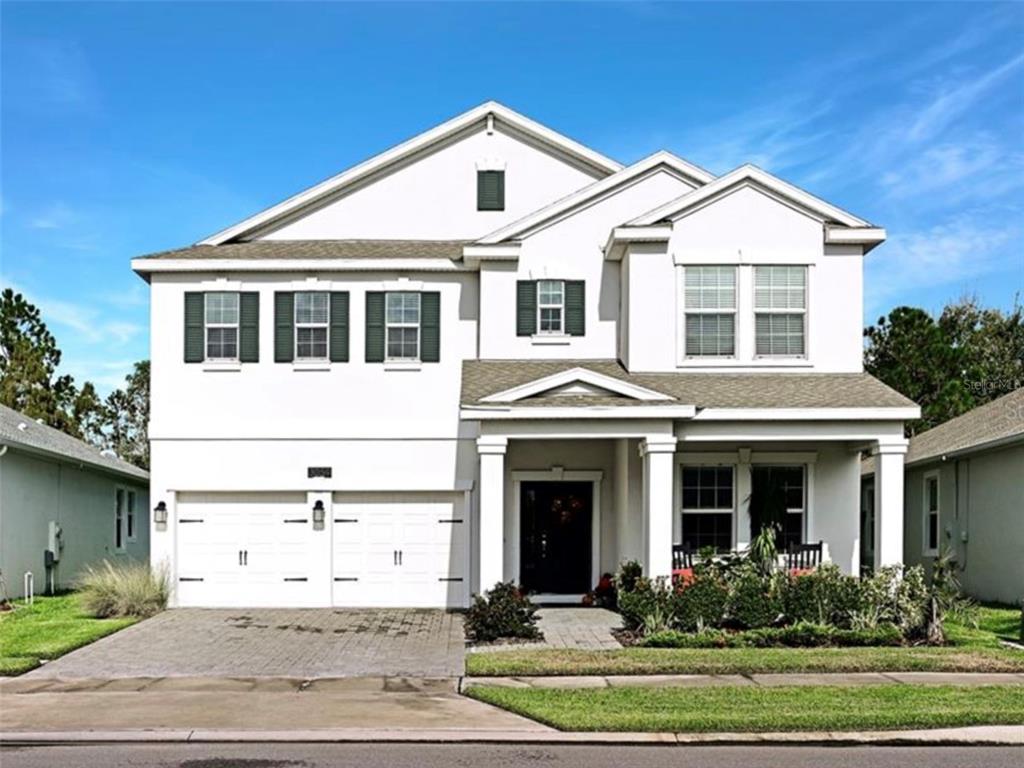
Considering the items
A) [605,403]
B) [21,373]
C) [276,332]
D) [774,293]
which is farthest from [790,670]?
[21,373]

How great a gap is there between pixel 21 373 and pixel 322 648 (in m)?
25.7

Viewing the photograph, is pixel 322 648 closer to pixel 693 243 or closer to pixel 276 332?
pixel 276 332

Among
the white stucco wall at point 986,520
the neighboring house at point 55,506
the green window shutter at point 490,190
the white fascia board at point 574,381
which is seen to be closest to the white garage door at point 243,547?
the neighboring house at point 55,506

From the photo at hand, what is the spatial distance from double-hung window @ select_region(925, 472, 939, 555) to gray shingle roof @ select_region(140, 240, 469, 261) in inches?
469

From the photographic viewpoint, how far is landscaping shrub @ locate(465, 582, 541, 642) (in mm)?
16531

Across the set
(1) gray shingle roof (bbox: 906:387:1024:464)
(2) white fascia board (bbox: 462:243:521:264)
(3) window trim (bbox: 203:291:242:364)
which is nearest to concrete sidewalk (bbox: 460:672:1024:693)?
(1) gray shingle roof (bbox: 906:387:1024:464)

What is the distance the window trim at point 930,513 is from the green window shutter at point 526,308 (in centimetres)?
1013

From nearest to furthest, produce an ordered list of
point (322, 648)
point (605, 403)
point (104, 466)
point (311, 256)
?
point (322, 648), point (605, 403), point (311, 256), point (104, 466)

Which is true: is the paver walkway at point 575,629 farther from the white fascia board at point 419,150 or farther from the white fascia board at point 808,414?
the white fascia board at point 419,150

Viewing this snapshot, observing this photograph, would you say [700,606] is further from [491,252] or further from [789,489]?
[491,252]

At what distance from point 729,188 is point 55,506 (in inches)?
644

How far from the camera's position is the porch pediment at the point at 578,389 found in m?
18.8

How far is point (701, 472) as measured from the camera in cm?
2069

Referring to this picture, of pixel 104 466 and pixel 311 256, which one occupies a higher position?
pixel 311 256
